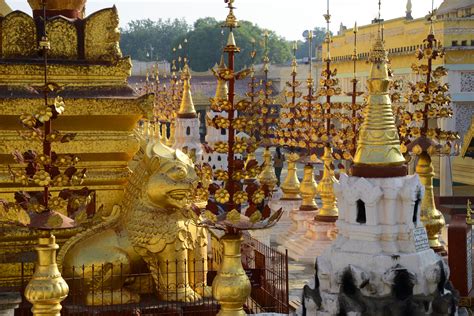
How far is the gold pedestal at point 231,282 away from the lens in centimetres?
759

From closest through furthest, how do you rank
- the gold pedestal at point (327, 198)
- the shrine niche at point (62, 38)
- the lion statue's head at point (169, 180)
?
1. the lion statue's head at point (169, 180)
2. the shrine niche at point (62, 38)
3. the gold pedestal at point (327, 198)

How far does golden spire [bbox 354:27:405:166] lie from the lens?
7.95 metres

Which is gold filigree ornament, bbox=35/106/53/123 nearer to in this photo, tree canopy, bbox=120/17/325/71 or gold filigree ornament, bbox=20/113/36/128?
gold filigree ornament, bbox=20/113/36/128

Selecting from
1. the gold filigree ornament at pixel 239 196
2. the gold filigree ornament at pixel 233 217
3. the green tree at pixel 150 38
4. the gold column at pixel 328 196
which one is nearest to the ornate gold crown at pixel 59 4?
the gold filigree ornament at pixel 239 196

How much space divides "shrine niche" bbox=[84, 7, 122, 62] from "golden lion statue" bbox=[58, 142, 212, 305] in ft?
5.06

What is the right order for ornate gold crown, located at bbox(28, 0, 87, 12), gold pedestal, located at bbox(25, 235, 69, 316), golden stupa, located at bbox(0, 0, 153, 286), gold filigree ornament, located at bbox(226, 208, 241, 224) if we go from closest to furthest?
gold pedestal, located at bbox(25, 235, 69, 316), gold filigree ornament, located at bbox(226, 208, 241, 224), golden stupa, located at bbox(0, 0, 153, 286), ornate gold crown, located at bbox(28, 0, 87, 12)

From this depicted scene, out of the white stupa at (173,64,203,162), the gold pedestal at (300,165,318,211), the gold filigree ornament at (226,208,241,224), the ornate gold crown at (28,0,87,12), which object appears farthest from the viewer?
the white stupa at (173,64,203,162)

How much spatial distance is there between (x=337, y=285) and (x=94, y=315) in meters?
2.72

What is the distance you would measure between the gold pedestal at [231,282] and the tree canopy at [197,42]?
146ft

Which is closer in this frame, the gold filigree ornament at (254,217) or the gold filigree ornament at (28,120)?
the gold filigree ornament at (28,120)

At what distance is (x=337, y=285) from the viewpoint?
25.1 feet

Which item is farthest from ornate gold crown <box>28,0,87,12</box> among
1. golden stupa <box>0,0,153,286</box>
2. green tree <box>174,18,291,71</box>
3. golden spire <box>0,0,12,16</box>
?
green tree <box>174,18,291,71</box>

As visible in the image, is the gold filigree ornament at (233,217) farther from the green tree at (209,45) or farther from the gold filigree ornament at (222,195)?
the green tree at (209,45)

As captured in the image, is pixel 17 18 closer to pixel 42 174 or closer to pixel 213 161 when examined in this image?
pixel 42 174
